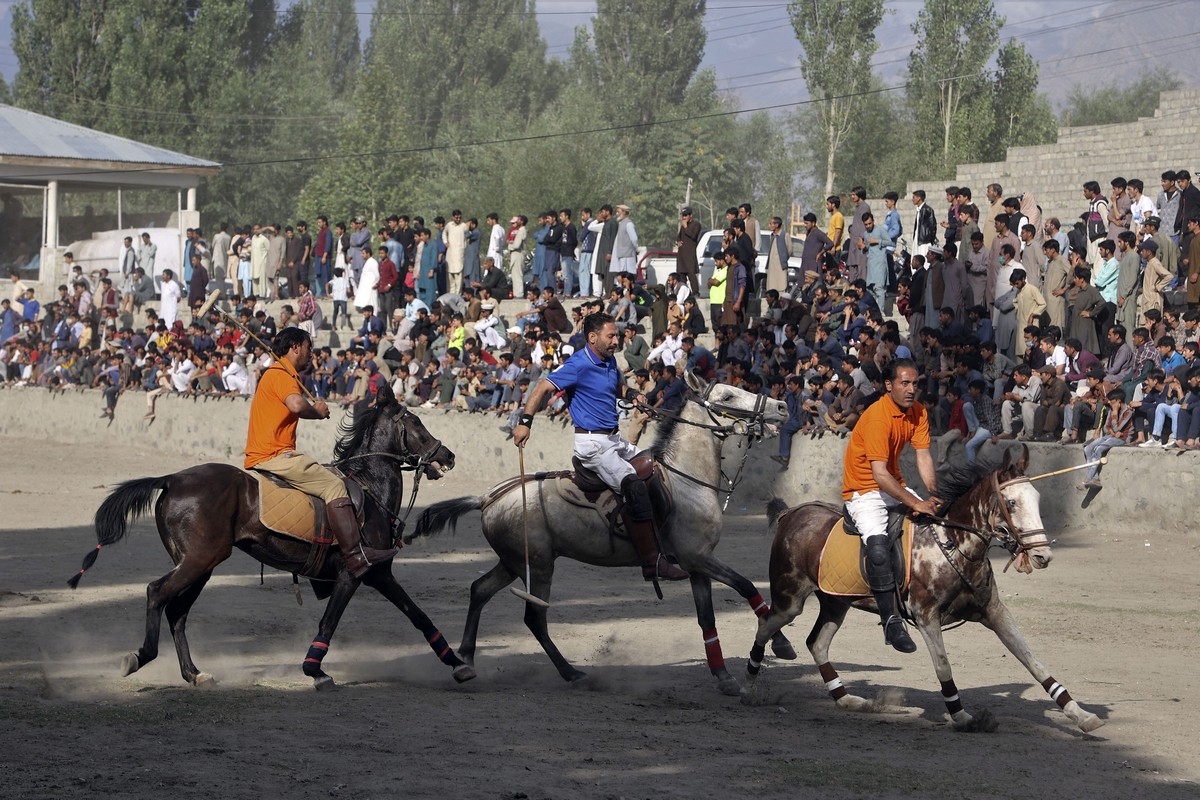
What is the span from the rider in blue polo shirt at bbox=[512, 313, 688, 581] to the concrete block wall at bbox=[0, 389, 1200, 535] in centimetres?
116

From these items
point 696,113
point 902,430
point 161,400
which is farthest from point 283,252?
point 696,113

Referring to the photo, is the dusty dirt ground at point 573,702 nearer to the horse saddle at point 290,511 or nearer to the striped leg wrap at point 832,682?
the striped leg wrap at point 832,682

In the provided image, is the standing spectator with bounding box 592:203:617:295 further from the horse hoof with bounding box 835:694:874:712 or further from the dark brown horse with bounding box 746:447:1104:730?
the dark brown horse with bounding box 746:447:1104:730

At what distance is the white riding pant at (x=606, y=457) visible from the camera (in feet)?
34.3

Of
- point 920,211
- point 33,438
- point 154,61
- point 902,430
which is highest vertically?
point 154,61

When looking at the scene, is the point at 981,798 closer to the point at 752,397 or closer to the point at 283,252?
the point at 752,397

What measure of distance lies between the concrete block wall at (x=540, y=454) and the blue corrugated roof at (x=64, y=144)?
40.4 feet

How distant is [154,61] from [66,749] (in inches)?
2582

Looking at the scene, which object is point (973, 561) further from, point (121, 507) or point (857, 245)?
point (857, 245)

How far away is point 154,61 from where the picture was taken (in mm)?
68375

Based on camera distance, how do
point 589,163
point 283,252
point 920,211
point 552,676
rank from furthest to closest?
1. point 589,163
2. point 283,252
3. point 920,211
4. point 552,676

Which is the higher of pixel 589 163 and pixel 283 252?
pixel 589 163

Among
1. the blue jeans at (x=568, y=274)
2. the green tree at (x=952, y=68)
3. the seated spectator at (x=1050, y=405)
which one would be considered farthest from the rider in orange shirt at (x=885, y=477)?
the green tree at (x=952, y=68)

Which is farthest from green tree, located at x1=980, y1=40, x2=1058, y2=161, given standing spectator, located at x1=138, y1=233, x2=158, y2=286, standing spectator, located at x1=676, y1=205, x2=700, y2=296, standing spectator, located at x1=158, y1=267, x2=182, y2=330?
standing spectator, located at x1=158, y1=267, x2=182, y2=330
